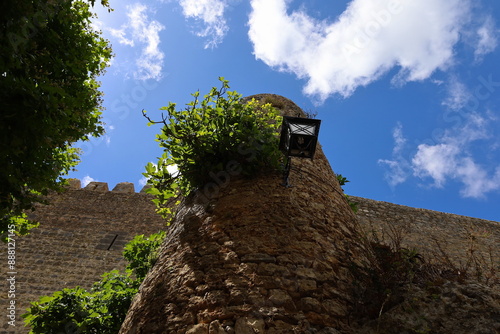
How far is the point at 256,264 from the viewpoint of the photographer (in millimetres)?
→ 2467

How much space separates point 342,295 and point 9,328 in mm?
7774

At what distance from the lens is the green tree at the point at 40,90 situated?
3002 millimetres

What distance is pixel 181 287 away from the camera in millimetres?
2529

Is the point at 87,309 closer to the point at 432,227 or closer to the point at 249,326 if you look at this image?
the point at 249,326

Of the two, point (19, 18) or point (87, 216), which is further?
point (87, 216)

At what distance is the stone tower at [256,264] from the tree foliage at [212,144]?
0.57 ft

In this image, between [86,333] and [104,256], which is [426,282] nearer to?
[86,333]

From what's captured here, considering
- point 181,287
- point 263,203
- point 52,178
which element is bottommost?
point 181,287

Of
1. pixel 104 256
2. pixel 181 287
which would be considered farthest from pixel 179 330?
pixel 104 256

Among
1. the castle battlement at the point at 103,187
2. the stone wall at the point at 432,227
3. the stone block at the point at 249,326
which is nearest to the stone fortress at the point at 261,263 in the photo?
the stone block at the point at 249,326

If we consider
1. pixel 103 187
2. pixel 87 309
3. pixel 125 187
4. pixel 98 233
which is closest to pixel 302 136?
pixel 87 309

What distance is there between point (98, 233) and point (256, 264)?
28.0 ft

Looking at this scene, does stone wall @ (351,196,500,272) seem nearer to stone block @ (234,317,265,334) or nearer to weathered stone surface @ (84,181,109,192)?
weathered stone surface @ (84,181,109,192)

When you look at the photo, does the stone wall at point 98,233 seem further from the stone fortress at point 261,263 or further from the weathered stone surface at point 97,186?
the stone fortress at point 261,263
